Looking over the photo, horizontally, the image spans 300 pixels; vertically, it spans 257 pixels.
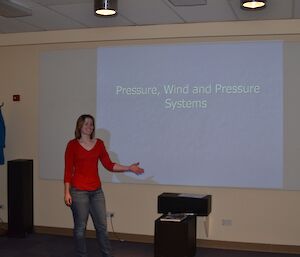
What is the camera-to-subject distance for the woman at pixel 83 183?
4.47 metres

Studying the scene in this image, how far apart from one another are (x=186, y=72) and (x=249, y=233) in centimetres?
205

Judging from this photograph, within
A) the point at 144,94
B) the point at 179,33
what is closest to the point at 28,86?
the point at 144,94

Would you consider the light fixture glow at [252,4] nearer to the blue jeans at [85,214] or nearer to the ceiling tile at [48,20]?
the ceiling tile at [48,20]

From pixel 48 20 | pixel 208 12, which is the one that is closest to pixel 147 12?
pixel 208 12

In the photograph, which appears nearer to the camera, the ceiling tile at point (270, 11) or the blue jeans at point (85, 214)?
the blue jeans at point (85, 214)

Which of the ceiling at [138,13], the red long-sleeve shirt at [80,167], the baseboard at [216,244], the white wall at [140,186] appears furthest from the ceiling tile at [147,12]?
the baseboard at [216,244]

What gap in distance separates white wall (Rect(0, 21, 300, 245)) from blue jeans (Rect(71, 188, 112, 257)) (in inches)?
52.2

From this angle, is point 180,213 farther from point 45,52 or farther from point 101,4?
point 45,52

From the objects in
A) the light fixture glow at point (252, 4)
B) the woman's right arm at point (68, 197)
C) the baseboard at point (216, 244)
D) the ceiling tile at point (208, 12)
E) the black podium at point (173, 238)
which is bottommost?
the baseboard at point (216, 244)

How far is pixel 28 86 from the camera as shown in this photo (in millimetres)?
6363

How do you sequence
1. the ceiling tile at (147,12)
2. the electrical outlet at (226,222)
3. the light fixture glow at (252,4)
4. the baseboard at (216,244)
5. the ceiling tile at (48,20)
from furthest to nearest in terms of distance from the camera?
the electrical outlet at (226,222) → the baseboard at (216,244) → the ceiling tile at (48,20) → the ceiling tile at (147,12) → the light fixture glow at (252,4)

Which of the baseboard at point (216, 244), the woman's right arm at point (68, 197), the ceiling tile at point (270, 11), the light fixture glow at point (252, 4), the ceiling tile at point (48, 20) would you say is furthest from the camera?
the baseboard at point (216, 244)

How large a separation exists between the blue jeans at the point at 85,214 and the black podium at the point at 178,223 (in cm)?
A: 61

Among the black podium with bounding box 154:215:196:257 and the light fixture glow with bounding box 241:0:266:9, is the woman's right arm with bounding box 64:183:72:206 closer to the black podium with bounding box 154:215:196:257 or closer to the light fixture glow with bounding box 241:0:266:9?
the black podium with bounding box 154:215:196:257
